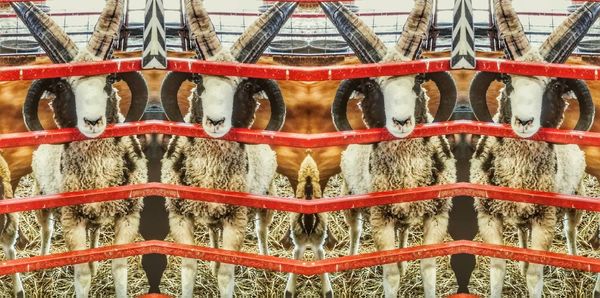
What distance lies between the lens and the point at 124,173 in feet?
13.6

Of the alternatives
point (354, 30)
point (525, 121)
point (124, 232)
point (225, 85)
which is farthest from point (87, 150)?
point (525, 121)

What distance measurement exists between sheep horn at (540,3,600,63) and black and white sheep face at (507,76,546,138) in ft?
0.35

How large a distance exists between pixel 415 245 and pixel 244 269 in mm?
718

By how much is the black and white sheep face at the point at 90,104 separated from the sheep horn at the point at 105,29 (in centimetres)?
10

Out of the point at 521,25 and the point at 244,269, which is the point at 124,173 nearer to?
the point at 244,269

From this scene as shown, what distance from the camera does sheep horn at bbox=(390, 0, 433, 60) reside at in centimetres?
392

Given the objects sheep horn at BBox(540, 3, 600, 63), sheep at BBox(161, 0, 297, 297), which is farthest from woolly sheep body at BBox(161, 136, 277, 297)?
sheep horn at BBox(540, 3, 600, 63)

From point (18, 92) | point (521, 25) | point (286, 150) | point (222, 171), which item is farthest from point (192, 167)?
point (521, 25)

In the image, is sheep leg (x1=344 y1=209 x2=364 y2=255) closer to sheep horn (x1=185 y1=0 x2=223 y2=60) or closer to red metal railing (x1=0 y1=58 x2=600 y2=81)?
red metal railing (x1=0 y1=58 x2=600 y2=81)

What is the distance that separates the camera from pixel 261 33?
12.8 ft

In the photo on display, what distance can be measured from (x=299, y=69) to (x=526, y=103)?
84 centimetres

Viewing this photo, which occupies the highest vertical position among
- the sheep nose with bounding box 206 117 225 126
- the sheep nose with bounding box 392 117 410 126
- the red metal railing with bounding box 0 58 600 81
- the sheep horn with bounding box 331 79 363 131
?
the red metal railing with bounding box 0 58 600 81

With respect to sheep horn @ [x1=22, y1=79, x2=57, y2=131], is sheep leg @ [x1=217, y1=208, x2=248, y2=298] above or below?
below

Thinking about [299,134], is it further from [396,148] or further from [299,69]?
[396,148]
